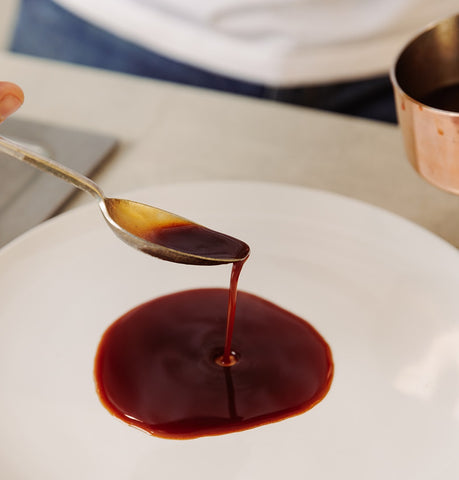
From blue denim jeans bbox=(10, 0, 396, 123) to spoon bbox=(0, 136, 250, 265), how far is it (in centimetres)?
52

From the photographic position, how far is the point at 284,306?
73 centimetres

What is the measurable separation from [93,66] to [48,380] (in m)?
0.75

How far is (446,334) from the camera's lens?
2.21 feet

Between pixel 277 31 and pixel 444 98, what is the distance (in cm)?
40

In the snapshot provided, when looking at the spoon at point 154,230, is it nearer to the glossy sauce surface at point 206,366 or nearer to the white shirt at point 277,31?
the glossy sauce surface at point 206,366

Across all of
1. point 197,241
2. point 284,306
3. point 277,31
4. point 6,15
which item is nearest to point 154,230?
point 197,241

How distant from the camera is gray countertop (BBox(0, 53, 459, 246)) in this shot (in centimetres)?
91

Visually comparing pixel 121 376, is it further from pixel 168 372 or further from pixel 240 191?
pixel 240 191

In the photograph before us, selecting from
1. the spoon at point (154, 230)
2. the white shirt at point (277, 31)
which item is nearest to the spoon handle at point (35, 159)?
the spoon at point (154, 230)

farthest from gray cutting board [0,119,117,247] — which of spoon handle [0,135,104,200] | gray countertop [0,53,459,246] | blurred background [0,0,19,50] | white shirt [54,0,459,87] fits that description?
blurred background [0,0,19,50]

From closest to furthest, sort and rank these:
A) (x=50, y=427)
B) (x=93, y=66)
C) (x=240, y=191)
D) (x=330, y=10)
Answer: (x=50, y=427) → (x=240, y=191) → (x=330, y=10) → (x=93, y=66)

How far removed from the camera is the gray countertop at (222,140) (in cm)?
91

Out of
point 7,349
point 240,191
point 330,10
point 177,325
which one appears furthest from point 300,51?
point 7,349

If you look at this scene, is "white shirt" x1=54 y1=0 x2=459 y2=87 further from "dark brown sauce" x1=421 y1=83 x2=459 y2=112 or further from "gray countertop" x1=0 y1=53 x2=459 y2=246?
"dark brown sauce" x1=421 y1=83 x2=459 y2=112
